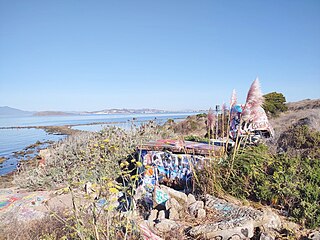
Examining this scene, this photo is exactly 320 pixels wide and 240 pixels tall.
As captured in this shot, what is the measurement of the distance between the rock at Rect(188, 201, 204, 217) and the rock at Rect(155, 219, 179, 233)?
368mm

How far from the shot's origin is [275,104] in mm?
20391

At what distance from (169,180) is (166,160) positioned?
40 centimetres

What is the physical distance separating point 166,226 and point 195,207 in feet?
1.95

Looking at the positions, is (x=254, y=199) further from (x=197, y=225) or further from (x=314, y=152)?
(x=314, y=152)

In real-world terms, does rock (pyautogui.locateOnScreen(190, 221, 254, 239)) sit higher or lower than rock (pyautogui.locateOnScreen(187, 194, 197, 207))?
lower

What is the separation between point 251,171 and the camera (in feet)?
12.7

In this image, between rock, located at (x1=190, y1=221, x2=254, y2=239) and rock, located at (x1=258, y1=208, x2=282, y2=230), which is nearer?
rock, located at (x1=190, y1=221, x2=254, y2=239)

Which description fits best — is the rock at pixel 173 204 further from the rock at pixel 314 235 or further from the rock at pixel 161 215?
the rock at pixel 314 235

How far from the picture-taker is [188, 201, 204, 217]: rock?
3.48 meters

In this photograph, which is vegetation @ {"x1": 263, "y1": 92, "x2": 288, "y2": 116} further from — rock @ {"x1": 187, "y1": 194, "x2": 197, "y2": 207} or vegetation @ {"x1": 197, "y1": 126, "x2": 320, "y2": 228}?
rock @ {"x1": 187, "y1": 194, "x2": 197, "y2": 207}

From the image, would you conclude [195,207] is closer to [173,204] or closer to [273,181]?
[173,204]

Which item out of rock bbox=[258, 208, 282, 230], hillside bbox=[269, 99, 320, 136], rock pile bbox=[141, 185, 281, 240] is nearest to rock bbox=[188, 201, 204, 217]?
rock pile bbox=[141, 185, 281, 240]

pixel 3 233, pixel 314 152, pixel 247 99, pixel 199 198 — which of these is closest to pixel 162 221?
pixel 199 198

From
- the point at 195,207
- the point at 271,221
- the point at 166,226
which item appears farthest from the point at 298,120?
the point at 166,226
